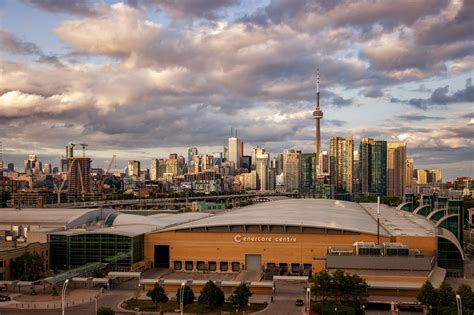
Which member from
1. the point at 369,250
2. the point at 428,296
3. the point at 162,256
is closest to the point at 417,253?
the point at 369,250

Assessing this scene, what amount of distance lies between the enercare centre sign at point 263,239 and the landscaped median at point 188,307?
44.2 ft

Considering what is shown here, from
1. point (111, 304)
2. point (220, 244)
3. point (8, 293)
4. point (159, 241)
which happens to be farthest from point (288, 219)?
point (8, 293)

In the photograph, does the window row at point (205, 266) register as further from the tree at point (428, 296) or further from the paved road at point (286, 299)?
the tree at point (428, 296)

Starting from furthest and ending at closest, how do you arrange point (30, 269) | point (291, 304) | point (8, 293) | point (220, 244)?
point (220, 244), point (30, 269), point (8, 293), point (291, 304)

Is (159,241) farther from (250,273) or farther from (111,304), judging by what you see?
(111,304)

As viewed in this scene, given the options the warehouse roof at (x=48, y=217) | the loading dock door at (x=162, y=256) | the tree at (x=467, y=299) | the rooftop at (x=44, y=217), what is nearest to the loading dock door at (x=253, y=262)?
the loading dock door at (x=162, y=256)

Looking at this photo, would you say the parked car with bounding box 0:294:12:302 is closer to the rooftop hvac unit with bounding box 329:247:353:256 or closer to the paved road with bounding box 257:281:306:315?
the paved road with bounding box 257:281:306:315

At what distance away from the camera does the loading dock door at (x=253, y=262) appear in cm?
5953

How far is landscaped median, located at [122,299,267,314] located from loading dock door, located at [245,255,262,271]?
13242mm

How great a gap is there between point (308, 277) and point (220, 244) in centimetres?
1031

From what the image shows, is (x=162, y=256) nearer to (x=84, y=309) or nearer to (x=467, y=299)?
(x=84, y=309)

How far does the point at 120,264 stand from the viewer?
60.4 meters

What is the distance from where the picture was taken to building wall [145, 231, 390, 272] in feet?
191

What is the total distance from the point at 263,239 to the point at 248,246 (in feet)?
5.58
